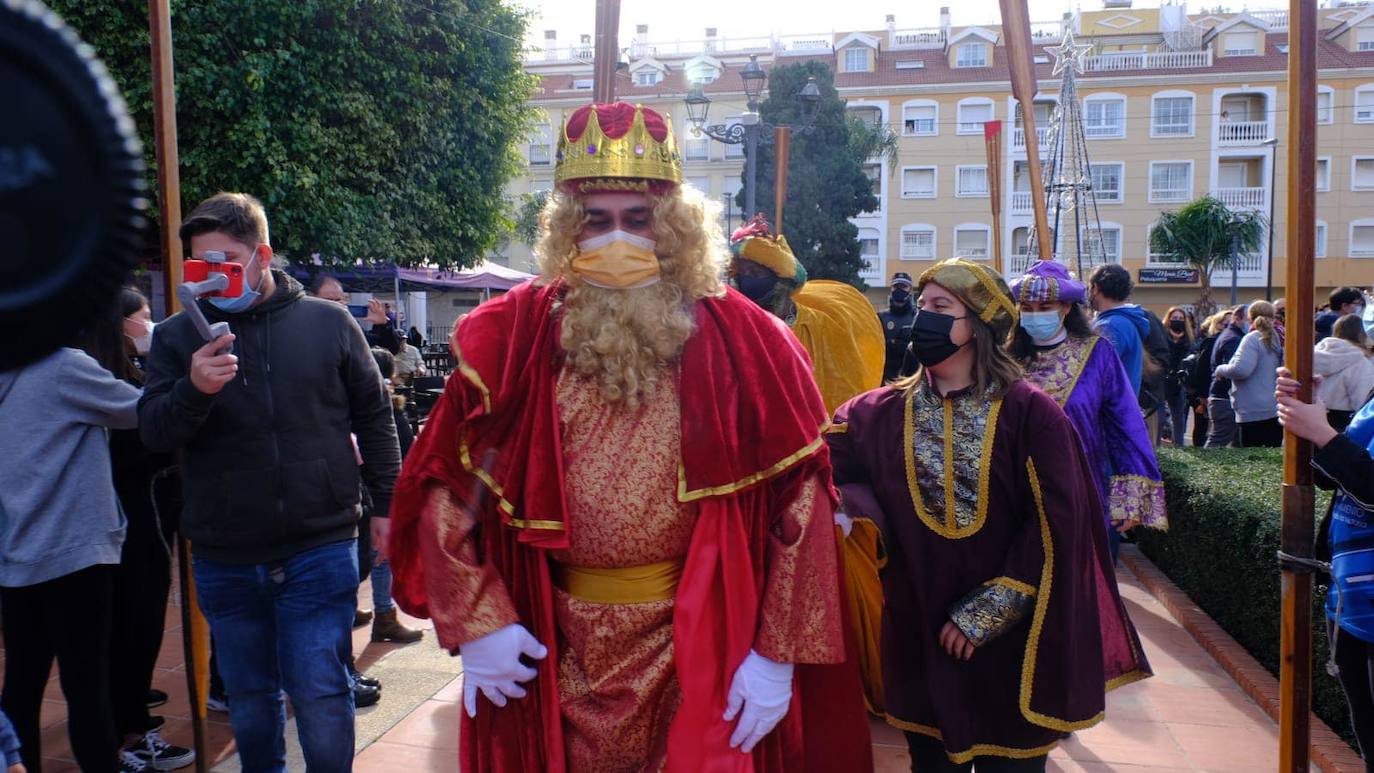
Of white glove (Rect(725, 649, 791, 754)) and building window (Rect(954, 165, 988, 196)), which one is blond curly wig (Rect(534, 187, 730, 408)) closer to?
white glove (Rect(725, 649, 791, 754))

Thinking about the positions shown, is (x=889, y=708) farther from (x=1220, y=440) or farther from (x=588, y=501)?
(x=1220, y=440)

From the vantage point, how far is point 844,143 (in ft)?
99.2

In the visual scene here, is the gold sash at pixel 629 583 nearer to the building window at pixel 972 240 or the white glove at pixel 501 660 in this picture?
the white glove at pixel 501 660

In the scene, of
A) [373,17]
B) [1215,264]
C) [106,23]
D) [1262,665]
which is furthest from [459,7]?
[1215,264]

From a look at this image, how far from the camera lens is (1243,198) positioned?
39.7 meters

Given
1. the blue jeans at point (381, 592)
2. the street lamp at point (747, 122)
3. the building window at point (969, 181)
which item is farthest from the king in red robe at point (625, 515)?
the building window at point (969, 181)

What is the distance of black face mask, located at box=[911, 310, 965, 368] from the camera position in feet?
8.99

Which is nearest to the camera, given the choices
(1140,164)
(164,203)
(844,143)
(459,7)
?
(164,203)

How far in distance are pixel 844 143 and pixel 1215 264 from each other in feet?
49.5

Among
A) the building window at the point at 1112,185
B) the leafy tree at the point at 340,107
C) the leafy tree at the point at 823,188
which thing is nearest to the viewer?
the leafy tree at the point at 340,107

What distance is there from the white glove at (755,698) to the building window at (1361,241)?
149 feet

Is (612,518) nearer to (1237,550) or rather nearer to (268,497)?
(268,497)

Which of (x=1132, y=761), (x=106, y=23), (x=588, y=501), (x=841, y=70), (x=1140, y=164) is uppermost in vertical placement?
(x=841, y=70)

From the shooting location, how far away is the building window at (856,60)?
145 ft
